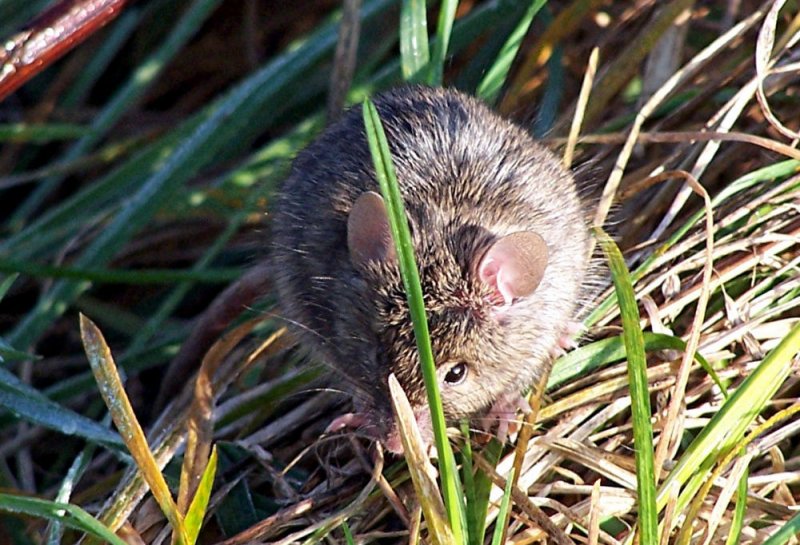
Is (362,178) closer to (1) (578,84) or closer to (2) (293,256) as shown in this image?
(2) (293,256)

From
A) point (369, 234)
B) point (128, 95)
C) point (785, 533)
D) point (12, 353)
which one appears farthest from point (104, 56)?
point (785, 533)

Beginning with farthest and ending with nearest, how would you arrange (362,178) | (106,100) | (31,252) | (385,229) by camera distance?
(106,100) → (31,252) → (362,178) → (385,229)

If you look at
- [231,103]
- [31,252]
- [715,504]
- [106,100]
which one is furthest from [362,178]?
[106,100]

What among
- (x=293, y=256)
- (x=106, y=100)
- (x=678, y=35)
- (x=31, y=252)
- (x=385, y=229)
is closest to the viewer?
(x=385, y=229)

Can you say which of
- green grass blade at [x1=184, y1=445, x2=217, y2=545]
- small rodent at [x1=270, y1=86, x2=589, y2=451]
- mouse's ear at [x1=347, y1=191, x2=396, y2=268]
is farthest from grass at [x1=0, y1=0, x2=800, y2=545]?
mouse's ear at [x1=347, y1=191, x2=396, y2=268]

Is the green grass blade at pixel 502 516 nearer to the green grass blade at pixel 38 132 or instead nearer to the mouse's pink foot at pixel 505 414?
the mouse's pink foot at pixel 505 414

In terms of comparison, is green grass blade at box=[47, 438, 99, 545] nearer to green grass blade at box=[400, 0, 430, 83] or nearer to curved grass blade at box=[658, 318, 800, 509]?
curved grass blade at box=[658, 318, 800, 509]

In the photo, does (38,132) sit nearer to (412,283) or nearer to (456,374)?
(456,374)
